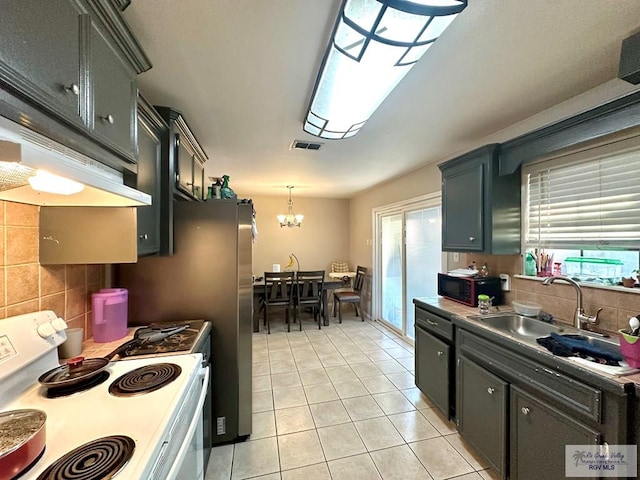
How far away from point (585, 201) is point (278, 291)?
12.8ft

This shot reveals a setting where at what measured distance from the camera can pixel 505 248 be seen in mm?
2227

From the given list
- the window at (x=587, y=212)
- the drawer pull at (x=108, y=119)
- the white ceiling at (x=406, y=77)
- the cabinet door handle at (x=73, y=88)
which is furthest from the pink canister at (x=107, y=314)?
the window at (x=587, y=212)

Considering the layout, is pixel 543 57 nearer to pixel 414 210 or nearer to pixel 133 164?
pixel 133 164

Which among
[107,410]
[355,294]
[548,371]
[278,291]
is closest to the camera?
[107,410]

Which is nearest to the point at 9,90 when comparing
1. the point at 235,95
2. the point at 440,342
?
the point at 235,95

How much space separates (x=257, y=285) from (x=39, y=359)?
11.5 ft

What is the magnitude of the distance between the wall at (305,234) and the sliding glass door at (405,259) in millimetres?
1443

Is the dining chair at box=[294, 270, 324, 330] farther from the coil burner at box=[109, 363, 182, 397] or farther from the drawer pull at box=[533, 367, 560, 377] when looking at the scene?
the drawer pull at box=[533, 367, 560, 377]

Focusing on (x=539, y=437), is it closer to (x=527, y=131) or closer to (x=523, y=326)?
(x=523, y=326)

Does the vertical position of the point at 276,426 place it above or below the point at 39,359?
below

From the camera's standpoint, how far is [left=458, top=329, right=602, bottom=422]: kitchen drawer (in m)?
1.20

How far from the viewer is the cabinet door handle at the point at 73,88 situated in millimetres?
830

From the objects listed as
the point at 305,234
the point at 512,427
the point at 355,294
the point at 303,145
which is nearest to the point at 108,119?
the point at 303,145

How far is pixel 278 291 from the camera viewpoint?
462 centimetres
